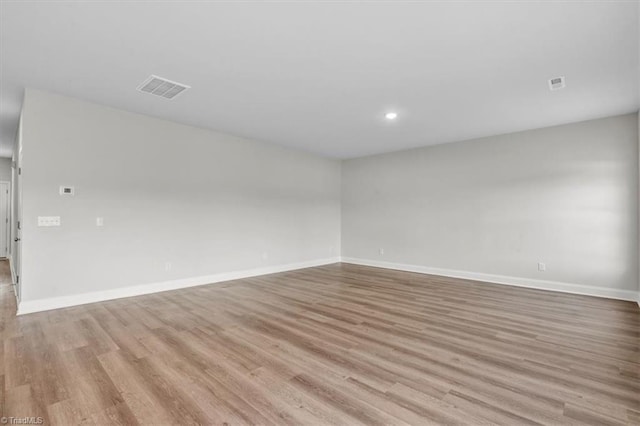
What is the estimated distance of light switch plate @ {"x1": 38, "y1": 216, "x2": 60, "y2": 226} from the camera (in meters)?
3.88

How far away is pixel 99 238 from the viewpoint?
170 inches

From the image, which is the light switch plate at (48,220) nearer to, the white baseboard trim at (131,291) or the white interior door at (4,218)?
the white baseboard trim at (131,291)

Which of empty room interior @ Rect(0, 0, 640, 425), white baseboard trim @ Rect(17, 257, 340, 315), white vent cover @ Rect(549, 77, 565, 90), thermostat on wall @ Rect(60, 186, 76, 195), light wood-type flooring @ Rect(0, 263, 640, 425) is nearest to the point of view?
light wood-type flooring @ Rect(0, 263, 640, 425)

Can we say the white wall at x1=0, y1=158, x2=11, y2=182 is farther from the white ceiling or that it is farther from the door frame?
the white ceiling

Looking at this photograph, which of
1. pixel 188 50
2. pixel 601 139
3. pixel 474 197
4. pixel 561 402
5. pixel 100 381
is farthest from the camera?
pixel 474 197

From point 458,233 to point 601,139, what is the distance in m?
2.67

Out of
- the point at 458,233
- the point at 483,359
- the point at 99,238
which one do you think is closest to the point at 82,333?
the point at 99,238

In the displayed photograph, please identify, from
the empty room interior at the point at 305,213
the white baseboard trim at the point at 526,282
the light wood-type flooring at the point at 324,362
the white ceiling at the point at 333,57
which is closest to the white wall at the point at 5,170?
the empty room interior at the point at 305,213

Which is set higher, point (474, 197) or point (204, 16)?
point (204, 16)

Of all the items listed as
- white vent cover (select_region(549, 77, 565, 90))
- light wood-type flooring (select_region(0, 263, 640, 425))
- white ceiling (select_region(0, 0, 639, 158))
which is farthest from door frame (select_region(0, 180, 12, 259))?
white vent cover (select_region(549, 77, 565, 90))

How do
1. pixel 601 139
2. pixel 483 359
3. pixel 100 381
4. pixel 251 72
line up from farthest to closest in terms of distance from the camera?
pixel 601 139
pixel 251 72
pixel 483 359
pixel 100 381

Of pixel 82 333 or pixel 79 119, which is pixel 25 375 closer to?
pixel 82 333

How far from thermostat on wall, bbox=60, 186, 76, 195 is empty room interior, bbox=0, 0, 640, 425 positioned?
26 millimetres

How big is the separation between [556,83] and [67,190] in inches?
250
